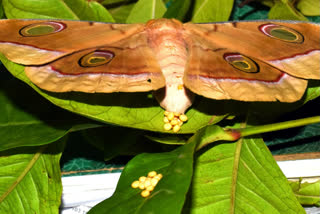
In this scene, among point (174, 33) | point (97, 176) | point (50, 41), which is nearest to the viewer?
point (50, 41)

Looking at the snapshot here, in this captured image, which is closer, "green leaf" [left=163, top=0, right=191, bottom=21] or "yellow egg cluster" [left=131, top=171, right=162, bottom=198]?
"yellow egg cluster" [left=131, top=171, right=162, bottom=198]

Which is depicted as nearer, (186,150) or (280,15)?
(186,150)

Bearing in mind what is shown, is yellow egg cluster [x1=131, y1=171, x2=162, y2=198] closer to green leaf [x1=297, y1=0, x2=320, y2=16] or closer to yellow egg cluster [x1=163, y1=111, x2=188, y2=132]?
yellow egg cluster [x1=163, y1=111, x2=188, y2=132]

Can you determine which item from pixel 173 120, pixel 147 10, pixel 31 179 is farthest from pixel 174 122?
pixel 147 10

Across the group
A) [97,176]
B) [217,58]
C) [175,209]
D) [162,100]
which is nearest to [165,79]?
[162,100]

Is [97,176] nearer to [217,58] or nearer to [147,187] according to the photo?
[147,187]

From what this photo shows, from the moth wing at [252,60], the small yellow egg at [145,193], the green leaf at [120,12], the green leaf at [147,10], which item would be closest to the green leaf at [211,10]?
the green leaf at [147,10]

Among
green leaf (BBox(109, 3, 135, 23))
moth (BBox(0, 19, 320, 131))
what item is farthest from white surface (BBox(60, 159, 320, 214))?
green leaf (BBox(109, 3, 135, 23))
